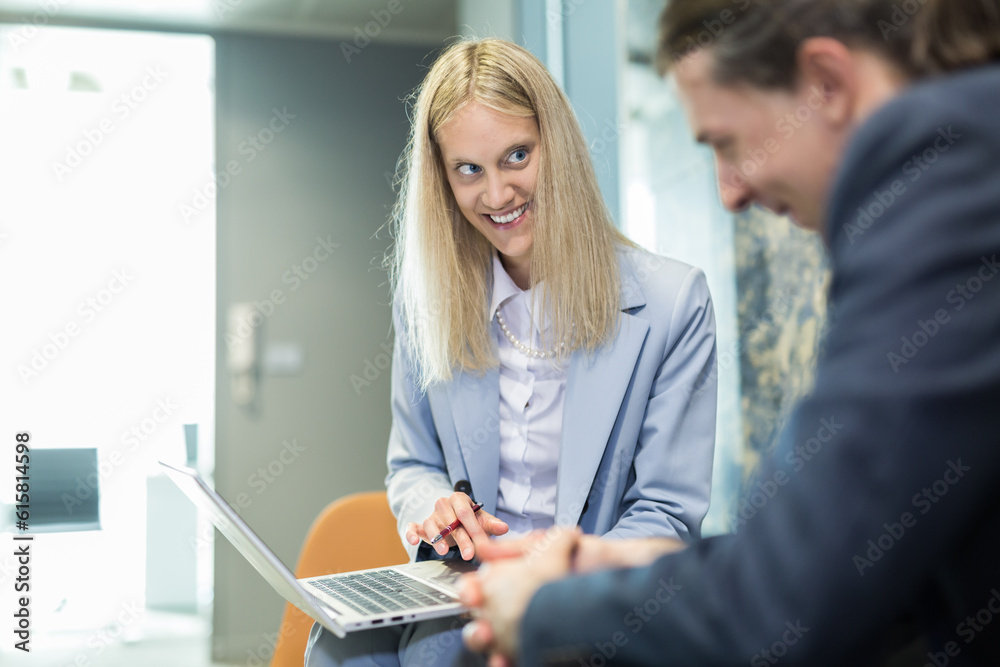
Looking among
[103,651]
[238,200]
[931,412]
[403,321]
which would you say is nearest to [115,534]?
[103,651]

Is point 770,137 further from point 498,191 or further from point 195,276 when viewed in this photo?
point 195,276

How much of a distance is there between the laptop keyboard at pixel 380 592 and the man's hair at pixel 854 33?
65 cm

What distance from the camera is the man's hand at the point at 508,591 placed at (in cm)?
55

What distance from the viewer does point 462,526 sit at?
1.12 meters

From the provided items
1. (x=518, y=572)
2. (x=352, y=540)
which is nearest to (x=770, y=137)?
(x=518, y=572)

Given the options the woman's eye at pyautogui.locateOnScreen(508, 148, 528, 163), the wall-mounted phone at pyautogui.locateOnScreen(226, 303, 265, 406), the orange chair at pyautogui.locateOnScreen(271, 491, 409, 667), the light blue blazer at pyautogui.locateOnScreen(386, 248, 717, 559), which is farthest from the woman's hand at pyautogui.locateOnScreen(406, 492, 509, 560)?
the wall-mounted phone at pyautogui.locateOnScreen(226, 303, 265, 406)

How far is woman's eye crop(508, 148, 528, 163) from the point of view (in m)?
1.32

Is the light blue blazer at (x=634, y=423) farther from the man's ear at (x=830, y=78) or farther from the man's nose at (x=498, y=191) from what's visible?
the man's ear at (x=830, y=78)

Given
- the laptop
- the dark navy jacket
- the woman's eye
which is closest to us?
the dark navy jacket

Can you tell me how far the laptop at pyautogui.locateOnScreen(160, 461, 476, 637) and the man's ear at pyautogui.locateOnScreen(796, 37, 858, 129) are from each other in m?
0.63

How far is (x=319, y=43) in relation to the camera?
348cm

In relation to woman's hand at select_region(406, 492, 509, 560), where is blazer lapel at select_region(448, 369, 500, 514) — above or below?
above

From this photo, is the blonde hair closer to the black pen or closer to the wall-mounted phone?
the black pen

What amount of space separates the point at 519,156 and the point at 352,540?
81 centimetres
